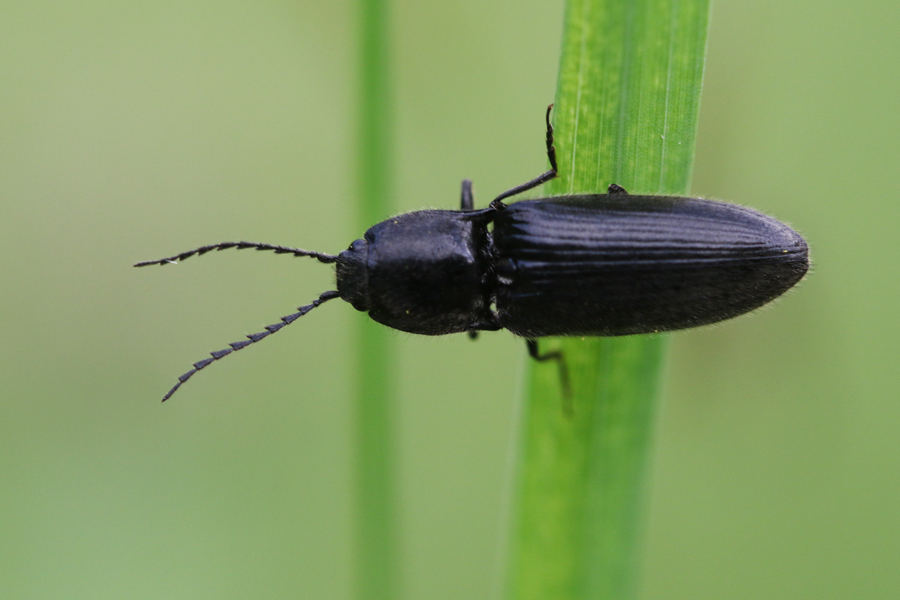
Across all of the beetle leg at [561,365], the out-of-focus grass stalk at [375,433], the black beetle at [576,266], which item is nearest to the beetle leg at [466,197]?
the black beetle at [576,266]

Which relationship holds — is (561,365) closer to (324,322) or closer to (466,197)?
(466,197)

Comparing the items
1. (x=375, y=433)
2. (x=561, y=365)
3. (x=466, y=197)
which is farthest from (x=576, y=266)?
(x=375, y=433)

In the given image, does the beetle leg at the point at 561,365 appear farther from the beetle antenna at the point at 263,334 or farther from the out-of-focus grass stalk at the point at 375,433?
the beetle antenna at the point at 263,334

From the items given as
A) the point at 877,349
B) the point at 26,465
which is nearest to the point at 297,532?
the point at 26,465

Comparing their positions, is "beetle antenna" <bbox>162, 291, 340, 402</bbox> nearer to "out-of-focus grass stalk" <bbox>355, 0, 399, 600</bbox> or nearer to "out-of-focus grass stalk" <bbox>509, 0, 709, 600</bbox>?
"out-of-focus grass stalk" <bbox>355, 0, 399, 600</bbox>

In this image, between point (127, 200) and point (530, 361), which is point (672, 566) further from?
point (127, 200)

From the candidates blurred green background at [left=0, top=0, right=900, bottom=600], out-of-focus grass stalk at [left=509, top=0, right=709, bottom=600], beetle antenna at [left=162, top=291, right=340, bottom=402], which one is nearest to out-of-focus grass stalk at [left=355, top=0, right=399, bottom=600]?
blurred green background at [left=0, top=0, right=900, bottom=600]

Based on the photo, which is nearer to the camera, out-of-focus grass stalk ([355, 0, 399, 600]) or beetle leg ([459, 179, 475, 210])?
out-of-focus grass stalk ([355, 0, 399, 600])
